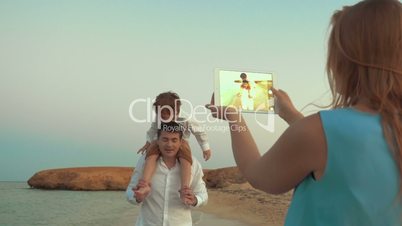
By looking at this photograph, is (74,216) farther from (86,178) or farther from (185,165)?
(86,178)

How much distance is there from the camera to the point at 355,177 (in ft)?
4.50

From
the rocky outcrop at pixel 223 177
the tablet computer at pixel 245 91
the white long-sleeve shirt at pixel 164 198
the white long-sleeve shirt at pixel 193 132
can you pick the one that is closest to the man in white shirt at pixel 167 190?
the white long-sleeve shirt at pixel 164 198

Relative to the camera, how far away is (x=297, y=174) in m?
1.40

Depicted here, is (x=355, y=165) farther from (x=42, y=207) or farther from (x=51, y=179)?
(x=51, y=179)

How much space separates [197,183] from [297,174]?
9.91 feet

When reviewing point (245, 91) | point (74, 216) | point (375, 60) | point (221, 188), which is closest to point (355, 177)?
point (375, 60)

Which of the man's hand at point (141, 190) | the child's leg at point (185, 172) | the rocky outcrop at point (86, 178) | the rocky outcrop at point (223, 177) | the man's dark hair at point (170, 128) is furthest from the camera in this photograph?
the rocky outcrop at point (86, 178)

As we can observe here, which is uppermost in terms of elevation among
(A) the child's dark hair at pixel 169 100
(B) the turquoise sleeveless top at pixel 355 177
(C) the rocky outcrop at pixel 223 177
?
(B) the turquoise sleeveless top at pixel 355 177

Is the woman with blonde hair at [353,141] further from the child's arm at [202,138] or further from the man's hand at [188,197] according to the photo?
the child's arm at [202,138]

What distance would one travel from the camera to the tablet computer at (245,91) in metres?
2.19

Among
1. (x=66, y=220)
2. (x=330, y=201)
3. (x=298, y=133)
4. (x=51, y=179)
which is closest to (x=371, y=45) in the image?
(x=298, y=133)

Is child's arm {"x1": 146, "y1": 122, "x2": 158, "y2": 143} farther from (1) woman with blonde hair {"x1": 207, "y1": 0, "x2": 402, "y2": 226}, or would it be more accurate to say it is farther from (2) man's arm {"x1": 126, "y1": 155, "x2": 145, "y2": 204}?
(1) woman with blonde hair {"x1": 207, "y1": 0, "x2": 402, "y2": 226}

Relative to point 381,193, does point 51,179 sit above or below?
below

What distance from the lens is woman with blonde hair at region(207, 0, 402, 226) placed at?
137cm
